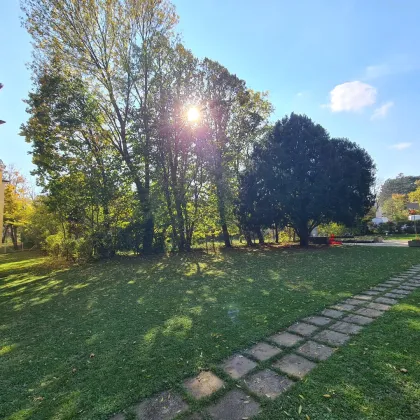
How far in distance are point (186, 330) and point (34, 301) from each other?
4.45 metres

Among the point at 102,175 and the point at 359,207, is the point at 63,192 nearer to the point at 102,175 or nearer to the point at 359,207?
the point at 102,175

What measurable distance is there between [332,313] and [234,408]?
2519mm

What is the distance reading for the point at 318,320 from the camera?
3525 millimetres

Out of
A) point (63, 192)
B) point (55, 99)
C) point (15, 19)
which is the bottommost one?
point (63, 192)

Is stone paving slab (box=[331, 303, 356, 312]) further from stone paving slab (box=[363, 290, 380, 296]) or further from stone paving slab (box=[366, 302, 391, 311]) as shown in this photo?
stone paving slab (box=[363, 290, 380, 296])

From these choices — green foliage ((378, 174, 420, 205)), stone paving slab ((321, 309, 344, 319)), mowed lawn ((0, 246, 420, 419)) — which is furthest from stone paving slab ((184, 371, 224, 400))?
green foliage ((378, 174, 420, 205))

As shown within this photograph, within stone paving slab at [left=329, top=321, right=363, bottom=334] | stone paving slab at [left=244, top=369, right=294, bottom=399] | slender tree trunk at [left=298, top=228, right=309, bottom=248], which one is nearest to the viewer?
stone paving slab at [left=244, top=369, right=294, bottom=399]

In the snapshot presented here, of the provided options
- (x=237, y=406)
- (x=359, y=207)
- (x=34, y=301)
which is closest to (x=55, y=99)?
(x=34, y=301)

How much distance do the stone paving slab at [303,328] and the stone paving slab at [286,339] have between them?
0.39ft

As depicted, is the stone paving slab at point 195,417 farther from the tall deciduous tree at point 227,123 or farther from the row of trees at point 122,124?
the tall deciduous tree at point 227,123

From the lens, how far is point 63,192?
38.6 ft

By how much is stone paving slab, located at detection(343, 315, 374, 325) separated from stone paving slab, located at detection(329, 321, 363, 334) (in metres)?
0.12

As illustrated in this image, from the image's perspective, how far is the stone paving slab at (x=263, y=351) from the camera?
2.62m

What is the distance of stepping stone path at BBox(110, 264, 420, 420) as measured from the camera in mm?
1904
